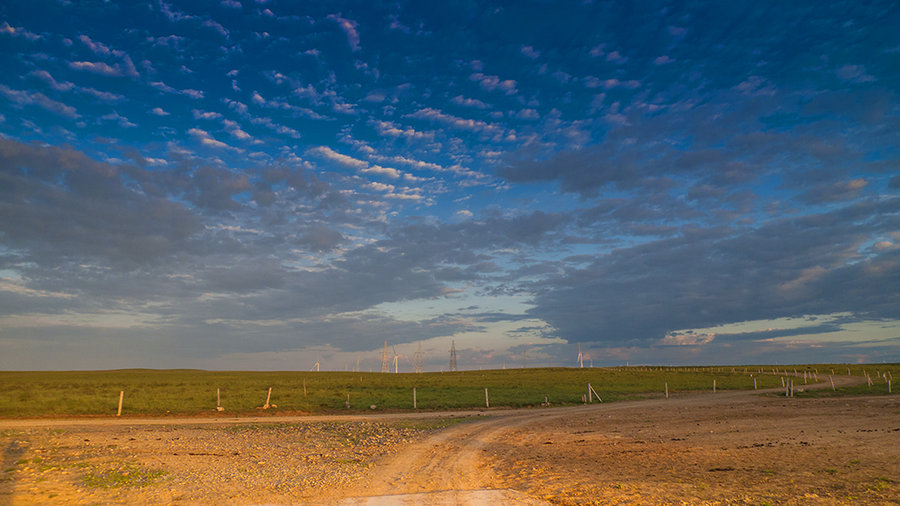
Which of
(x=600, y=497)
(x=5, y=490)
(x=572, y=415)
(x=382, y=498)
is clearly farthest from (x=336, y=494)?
(x=572, y=415)

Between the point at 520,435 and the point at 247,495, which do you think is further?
the point at 520,435

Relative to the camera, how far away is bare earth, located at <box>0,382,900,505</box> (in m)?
Result: 13.0

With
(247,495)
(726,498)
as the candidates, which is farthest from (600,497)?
(247,495)

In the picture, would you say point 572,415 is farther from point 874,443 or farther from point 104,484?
point 104,484

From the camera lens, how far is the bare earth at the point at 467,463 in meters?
13.0

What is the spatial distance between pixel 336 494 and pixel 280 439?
490 inches

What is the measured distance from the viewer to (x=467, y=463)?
57.7ft

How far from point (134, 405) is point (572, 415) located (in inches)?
1497

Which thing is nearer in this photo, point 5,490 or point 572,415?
point 5,490

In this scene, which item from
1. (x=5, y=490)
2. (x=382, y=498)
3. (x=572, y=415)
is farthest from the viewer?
(x=572, y=415)

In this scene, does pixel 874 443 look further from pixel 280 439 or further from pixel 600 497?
pixel 280 439

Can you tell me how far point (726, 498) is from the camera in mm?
12664

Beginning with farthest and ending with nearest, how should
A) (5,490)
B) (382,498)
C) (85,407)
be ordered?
(85,407) → (5,490) → (382,498)

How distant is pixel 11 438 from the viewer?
907 inches
